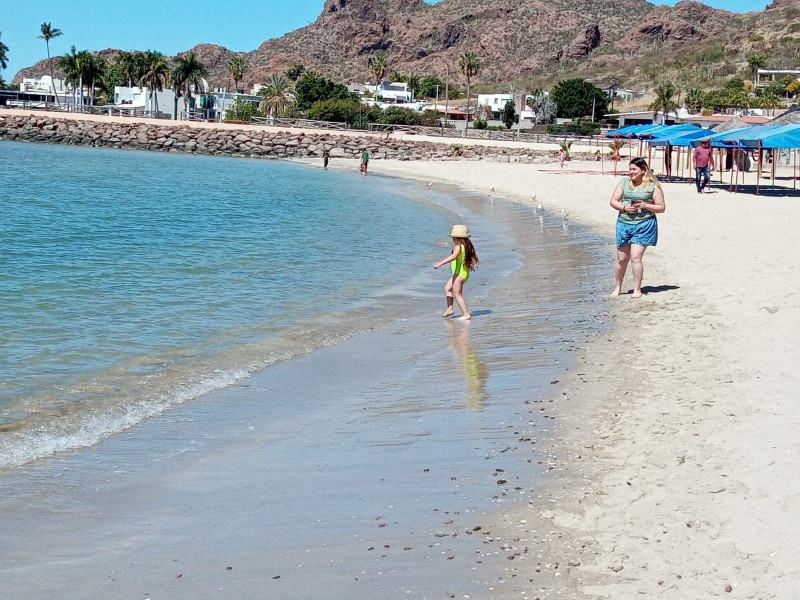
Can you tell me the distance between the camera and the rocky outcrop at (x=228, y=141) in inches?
2596

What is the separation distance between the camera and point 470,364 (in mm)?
8375

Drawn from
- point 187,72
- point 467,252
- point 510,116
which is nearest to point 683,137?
point 467,252

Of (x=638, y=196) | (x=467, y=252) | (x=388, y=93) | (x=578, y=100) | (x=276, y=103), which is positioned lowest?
(x=467, y=252)

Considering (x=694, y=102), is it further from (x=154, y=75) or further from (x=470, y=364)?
(x=470, y=364)

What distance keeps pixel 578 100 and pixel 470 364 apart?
96.4 meters

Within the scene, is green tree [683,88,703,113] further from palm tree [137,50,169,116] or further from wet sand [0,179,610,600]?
wet sand [0,179,610,600]

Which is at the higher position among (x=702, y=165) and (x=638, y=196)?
(x=702, y=165)

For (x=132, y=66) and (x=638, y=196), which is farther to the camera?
(x=132, y=66)

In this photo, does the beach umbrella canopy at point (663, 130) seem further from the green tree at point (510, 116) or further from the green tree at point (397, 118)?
the green tree at point (510, 116)

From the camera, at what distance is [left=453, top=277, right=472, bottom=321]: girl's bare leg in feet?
35.0

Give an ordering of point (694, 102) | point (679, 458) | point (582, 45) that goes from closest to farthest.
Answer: point (679, 458) < point (694, 102) < point (582, 45)

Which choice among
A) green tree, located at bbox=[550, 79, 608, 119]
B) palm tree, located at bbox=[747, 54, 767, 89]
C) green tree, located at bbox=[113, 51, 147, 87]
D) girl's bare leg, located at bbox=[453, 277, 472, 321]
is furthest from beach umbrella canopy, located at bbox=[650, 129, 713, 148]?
green tree, located at bbox=[113, 51, 147, 87]

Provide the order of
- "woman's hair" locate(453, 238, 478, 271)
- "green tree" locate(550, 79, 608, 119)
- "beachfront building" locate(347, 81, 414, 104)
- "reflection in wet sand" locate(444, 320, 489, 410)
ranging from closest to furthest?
"reflection in wet sand" locate(444, 320, 489, 410), "woman's hair" locate(453, 238, 478, 271), "green tree" locate(550, 79, 608, 119), "beachfront building" locate(347, 81, 414, 104)

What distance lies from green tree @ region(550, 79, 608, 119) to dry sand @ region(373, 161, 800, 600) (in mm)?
92306
